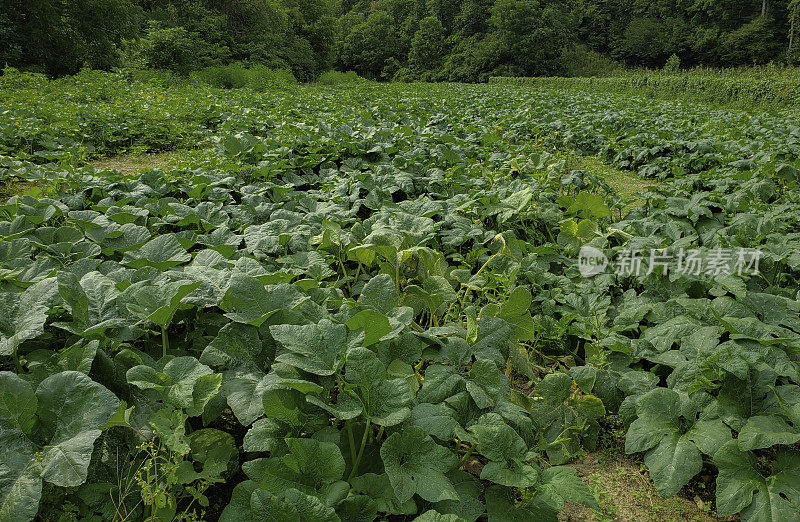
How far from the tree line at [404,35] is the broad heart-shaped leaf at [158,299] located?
61.7 feet

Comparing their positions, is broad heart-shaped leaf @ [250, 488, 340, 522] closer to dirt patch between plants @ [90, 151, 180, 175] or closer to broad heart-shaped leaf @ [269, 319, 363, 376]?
broad heart-shaped leaf @ [269, 319, 363, 376]

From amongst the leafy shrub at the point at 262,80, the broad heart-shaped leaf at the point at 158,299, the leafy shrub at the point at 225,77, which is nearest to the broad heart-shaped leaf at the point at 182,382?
the broad heart-shaped leaf at the point at 158,299

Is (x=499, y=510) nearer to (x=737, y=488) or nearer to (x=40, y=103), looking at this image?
(x=737, y=488)

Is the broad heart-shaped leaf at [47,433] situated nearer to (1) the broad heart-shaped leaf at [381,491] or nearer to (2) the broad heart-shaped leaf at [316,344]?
(2) the broad heart-shaped leaf at [316,344]

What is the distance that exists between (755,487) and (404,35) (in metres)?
68.7

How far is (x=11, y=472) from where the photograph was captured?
1009 millimetres

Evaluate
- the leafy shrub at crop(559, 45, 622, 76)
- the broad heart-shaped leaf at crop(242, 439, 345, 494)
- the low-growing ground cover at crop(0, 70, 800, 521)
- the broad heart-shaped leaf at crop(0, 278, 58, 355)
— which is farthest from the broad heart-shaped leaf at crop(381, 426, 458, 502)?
the leafy shrub at crop(559, 45, 622, 76)

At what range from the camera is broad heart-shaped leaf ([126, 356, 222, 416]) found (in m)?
1.19

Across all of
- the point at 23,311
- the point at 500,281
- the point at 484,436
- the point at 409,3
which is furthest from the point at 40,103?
the point at 409,3

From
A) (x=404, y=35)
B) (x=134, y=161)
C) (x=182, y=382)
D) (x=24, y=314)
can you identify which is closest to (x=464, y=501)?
(x=182, y=382)

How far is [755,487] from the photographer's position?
4.63ft

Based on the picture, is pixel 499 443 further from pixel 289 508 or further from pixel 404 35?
pixel 404 35

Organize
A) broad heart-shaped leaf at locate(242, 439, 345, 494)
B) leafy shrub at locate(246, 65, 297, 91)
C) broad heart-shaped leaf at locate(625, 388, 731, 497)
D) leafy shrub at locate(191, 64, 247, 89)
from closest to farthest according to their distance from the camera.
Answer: broad heart-shaped leaf at locate(242, 439, 345, 494) < broad heart-shaped leaf at locate(625, 388, 731, 497) < leafy shrub at locate(246, 65, 297, 91) < leafy shrub at locate(191, 64, 247, 89)

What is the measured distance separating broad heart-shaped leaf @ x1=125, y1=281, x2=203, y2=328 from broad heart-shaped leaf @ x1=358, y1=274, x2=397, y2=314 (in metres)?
0.60
